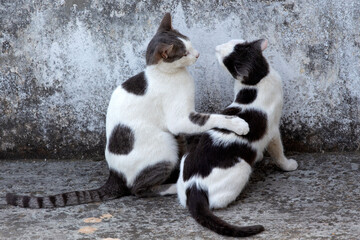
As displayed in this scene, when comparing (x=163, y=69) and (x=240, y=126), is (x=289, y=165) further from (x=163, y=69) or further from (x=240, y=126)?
(x=163, y=69)

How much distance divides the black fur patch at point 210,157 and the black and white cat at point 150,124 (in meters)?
0.18

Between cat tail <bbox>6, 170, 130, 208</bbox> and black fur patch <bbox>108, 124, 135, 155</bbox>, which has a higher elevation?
black fur patch <bbox>108, 124, 135, 155</bbox>

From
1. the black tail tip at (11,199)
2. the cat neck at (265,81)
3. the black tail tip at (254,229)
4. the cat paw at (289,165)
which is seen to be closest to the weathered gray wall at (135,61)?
the cat paw at (289,165)

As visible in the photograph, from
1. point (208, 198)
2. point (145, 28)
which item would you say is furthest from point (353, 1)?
point (208, 198)

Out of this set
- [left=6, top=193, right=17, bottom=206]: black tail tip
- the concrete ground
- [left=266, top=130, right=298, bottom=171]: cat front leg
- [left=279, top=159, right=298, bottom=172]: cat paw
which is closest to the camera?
the concrete ground

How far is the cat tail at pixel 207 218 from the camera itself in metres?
3.44

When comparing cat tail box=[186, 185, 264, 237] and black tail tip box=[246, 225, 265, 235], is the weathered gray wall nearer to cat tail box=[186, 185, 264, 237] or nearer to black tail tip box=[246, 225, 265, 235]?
cat tail box=[186, 185, 264, 237]

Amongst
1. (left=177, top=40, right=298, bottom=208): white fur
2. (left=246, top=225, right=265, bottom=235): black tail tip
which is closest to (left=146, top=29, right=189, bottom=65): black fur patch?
(left=177, top=40, right=298, bottom=208): white fur

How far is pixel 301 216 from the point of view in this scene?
3711mm

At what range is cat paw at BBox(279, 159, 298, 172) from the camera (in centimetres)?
450

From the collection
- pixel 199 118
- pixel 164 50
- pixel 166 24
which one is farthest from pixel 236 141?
pixel 166 24

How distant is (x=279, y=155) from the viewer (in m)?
4.45

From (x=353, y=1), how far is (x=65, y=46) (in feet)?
8.07

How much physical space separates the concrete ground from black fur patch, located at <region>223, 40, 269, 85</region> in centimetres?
86
